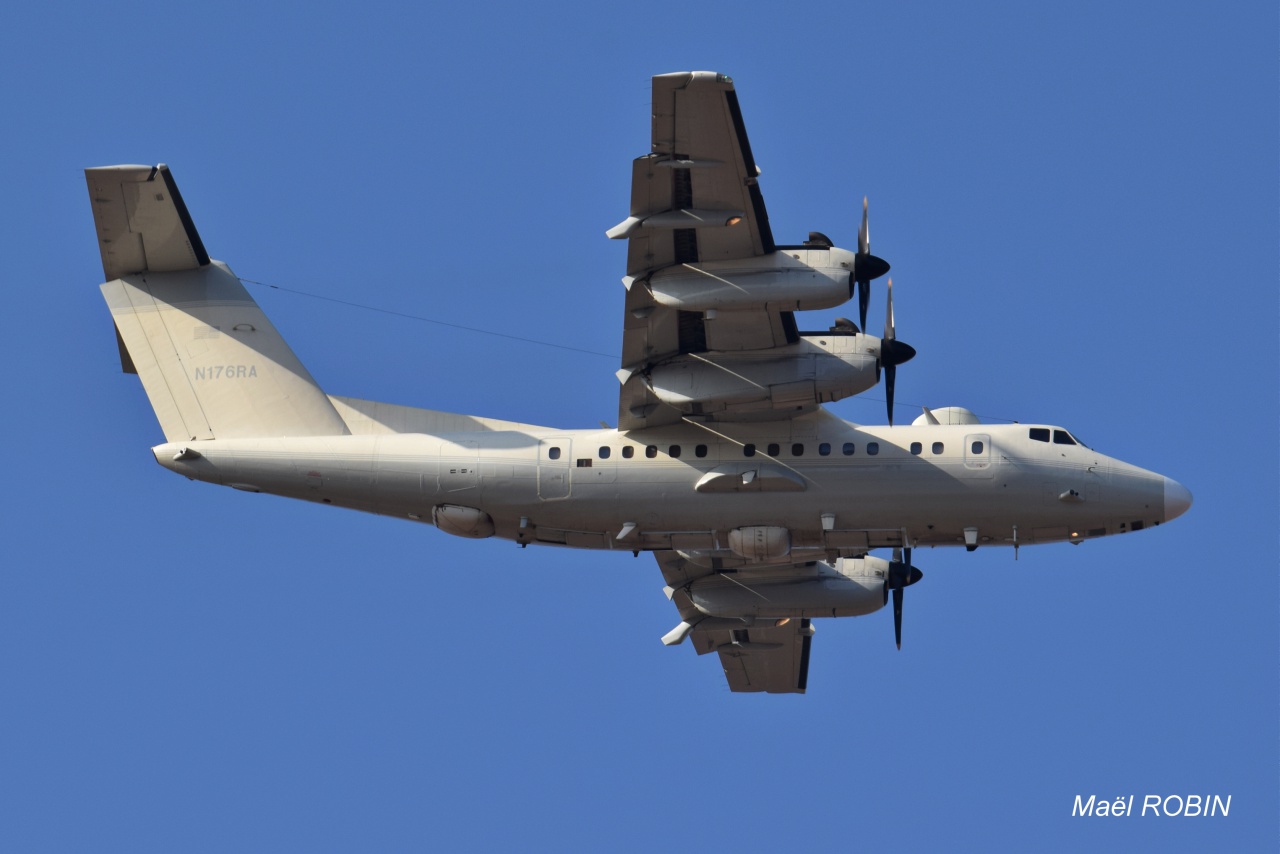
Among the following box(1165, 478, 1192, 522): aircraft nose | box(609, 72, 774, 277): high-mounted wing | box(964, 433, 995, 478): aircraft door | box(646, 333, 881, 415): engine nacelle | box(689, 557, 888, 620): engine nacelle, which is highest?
box(609, 72, 774, 277): high-mounted wing

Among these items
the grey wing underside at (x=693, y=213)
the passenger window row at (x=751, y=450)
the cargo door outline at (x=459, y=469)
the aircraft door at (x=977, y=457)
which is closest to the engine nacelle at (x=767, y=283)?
the grey wing underside at (x=693, y=213)

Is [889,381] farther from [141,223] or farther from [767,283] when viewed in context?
[141,223]

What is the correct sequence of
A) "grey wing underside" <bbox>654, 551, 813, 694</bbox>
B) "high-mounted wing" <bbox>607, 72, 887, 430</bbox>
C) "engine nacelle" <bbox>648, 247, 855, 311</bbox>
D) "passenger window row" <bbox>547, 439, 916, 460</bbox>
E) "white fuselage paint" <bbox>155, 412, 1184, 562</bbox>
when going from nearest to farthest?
"high-mounted wing" <bbox>607, 72, 887, 430</bbox> → "engine nacelle" <bbox>648, 247, 855, 311</bbox> → "white fuselage paint" <bbox>155, 412, 1184, 562</bbox> → "passenger window row" <bbox>547, 439, 916, 460</bbox> → "grey wing underside" <bbox>654, 551, 813, 694</bbox>

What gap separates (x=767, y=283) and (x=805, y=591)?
7685mm

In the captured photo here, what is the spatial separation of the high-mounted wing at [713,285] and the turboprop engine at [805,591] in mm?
4742

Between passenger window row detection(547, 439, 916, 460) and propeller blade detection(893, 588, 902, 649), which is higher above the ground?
passenger window row detection(547, 439, 916, 460)

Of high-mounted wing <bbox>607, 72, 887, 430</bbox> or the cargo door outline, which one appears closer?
high-mounted wing <bbox>607, 72, 887, 430</bbox>

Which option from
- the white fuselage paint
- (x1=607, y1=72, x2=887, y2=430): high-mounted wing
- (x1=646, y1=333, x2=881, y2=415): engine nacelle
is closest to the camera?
(x1=607, y1=72, x2=887, y2=430): high-mounted wing

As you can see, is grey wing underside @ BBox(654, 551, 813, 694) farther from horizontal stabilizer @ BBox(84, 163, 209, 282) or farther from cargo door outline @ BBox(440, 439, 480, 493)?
horizontal stabilizer @ BBox(84, 163, 209, 282)

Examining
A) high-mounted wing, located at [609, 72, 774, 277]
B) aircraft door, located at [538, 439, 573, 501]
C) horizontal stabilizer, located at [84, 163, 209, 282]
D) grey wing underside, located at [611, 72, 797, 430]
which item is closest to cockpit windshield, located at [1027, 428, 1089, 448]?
grey wing underside, located at [611, 72, 797, 430]

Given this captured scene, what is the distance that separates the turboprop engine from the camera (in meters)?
32.3

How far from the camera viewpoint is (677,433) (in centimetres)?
2884

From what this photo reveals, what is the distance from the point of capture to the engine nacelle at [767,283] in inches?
1040

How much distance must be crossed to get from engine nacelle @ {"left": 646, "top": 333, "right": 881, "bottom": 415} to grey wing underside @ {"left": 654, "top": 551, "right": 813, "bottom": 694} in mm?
5818
